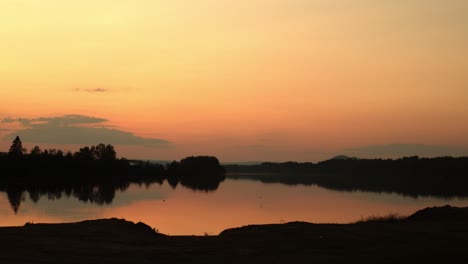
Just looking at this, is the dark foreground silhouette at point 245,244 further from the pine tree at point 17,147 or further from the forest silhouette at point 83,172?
the pine tree at point 17,147

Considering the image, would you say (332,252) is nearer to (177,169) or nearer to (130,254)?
(130,254)

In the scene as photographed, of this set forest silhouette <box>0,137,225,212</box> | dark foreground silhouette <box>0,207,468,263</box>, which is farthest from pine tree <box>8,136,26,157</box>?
dark foreground silhouette <box>0,207,468,263</box>

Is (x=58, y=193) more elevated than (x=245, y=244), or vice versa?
(x=245, y=244)

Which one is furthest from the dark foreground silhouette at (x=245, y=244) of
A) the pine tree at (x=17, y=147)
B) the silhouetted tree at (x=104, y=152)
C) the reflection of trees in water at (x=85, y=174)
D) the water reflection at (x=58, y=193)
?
the silhouetted tree at (x=104, y=152)

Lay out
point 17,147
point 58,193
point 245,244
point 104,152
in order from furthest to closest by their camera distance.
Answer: point 104,152 < point 17,147 < point 58,193 < point 245,244

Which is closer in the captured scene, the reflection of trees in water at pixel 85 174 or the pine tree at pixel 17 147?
the reflection of trees in water at pixel 85 174

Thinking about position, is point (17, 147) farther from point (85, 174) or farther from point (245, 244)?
point (245, 244)

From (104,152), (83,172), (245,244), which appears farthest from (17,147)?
(245,244)

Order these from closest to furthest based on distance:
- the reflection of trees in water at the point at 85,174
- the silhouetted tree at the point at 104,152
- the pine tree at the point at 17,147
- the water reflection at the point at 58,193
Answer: the water reflection at the point at 58,193 → the reflection of trees in water at the point at 85,174 → the pine tree at the point at 17,147 → the silhouetted tree at the point at 104,152

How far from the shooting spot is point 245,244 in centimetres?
1369

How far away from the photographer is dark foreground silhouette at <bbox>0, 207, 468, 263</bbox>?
11172 mm

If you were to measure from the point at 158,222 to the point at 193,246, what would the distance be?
772 inches

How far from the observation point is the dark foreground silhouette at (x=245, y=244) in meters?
11.2

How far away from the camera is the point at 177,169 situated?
15412 centimetres
